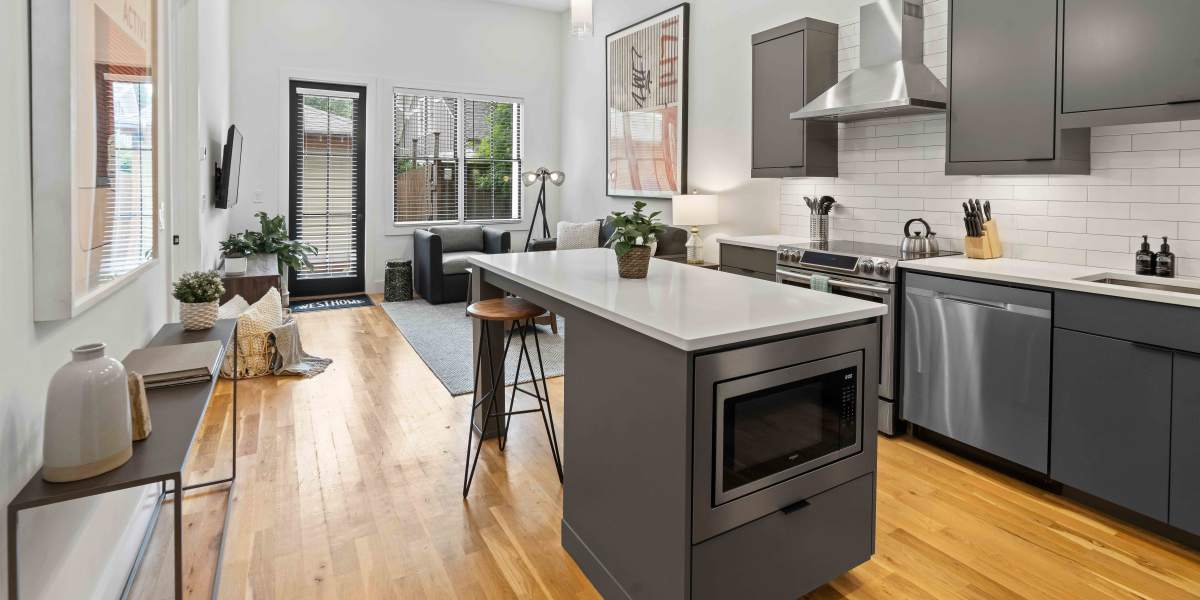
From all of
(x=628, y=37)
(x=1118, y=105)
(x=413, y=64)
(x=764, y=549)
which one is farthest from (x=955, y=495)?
(x=413, y=64)

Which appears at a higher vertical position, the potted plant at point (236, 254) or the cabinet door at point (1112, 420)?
the potted plant at point (236, 254)

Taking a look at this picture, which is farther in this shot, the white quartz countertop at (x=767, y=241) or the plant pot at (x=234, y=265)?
the plant pot at (x=234, y=265)

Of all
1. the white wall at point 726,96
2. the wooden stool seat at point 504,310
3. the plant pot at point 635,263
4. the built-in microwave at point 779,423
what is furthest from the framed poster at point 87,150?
the white wall at point 726,96

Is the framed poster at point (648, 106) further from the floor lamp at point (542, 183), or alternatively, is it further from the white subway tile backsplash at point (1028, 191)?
the white subway tile backsplash at point (1028, 191)

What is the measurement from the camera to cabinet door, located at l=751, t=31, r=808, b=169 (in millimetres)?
4336

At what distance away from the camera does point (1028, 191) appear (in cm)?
340

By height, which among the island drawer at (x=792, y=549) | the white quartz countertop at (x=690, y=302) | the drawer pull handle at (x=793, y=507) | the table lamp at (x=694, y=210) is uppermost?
the table lamp at (x=694, y=210)

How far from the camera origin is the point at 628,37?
7004mm

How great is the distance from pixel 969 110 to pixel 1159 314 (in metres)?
1.37

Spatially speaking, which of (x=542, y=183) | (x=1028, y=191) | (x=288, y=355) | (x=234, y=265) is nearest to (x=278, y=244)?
(x=234, y=265)

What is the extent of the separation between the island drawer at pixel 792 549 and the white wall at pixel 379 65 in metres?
6.84

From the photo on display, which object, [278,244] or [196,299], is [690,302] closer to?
[196,299]

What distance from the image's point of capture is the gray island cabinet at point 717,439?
1766 mm

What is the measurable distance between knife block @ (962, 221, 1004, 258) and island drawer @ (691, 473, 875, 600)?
1.85m
